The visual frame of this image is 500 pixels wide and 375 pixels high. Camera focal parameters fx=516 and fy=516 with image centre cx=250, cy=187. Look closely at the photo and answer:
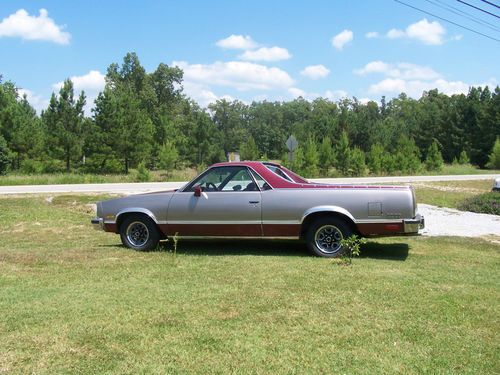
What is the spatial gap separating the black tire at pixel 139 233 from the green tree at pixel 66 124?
40.2m

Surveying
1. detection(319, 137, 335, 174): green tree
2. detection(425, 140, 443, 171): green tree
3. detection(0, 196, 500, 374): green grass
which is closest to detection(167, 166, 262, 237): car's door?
detection(0, 196, 500, 374): green grass

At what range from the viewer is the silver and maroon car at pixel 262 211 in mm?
7730

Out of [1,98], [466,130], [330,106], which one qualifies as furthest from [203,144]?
[330,106]

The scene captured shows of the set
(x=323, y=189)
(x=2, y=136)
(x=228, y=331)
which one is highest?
(x=2, y=136)

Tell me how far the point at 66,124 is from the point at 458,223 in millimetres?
42318

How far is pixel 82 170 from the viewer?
156 ft

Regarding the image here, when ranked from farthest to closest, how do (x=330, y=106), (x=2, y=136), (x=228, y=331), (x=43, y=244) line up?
(x=330, y=106)
(x=2, y=136)
(x=43, y=244)
(x=228, y=331)

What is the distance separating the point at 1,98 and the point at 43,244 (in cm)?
4843

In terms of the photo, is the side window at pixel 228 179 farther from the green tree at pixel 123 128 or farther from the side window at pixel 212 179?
the green tree at pixel 123 128

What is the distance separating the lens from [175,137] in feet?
190

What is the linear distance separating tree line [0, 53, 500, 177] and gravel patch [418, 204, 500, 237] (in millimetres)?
14777

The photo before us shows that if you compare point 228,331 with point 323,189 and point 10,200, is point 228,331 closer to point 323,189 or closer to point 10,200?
point 323,189

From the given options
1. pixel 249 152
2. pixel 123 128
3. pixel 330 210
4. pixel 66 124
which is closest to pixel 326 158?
pixel 249 152

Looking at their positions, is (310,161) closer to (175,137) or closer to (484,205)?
(175,137)
